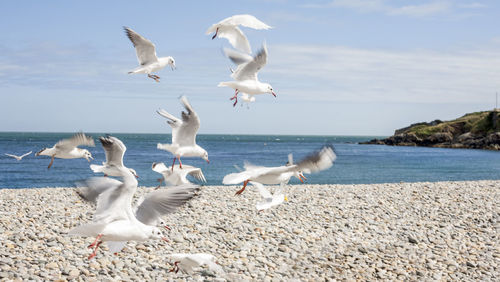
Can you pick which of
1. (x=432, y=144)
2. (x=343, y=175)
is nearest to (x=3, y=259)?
(x=343, y=175)

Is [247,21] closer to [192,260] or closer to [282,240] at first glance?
[192,260]

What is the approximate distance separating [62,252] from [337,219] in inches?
242

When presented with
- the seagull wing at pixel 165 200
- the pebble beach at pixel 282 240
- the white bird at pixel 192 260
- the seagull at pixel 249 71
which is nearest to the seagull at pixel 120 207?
the seagull wing at pixel 165 200

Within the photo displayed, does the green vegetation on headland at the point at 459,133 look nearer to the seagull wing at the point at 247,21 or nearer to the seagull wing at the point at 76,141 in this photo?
the seagull wing at the point at 76,141

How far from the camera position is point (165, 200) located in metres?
3.43

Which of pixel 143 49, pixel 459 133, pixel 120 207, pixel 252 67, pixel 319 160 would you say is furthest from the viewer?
pixel 459 133

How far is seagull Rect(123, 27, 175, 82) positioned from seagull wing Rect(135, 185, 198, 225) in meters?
0.91

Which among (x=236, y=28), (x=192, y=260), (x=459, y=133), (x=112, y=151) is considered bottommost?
(x=192, y=260)

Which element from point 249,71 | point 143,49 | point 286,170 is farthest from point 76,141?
point 286,170

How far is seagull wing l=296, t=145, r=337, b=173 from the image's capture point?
8.63ft

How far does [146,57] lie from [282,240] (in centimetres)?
590

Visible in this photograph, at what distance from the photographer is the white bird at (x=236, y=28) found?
3.21 metres

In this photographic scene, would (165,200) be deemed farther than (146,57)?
No

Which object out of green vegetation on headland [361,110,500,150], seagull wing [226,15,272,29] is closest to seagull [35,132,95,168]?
seagull wing [226,15,272,29]
